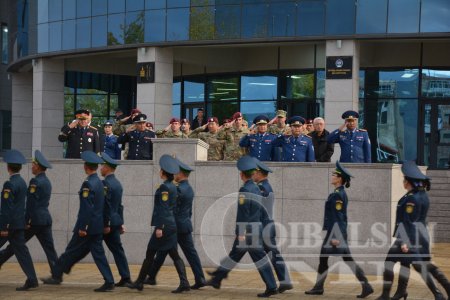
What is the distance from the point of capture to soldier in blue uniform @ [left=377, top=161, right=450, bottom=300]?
1225cm

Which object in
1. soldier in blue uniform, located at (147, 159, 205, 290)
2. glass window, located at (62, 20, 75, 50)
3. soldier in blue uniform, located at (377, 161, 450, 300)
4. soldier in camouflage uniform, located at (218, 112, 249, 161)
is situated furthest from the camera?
glass window, located at (62, 20, 75, 50)

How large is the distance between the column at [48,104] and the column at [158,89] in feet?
16.3

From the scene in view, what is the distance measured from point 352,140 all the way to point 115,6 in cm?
1538

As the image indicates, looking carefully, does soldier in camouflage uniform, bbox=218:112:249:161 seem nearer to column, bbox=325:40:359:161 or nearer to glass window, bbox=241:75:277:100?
column, bbox=325:40:359:161

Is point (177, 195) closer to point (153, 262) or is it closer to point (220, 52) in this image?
point (153, 262)

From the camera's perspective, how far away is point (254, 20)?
28266mm

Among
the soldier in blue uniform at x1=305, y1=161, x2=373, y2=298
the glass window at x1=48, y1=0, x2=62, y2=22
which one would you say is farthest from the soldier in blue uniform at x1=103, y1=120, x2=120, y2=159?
the glass window at x1=48, y1=0, x2=62, y2=22

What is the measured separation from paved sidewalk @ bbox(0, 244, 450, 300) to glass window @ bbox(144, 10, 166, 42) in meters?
13.6

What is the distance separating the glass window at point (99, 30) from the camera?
101 ft

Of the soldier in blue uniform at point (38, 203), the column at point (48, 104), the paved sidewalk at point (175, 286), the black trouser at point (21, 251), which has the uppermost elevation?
the column at point (48, 104)

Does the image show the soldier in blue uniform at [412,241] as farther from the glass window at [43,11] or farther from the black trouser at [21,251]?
the glass window at [43,11]

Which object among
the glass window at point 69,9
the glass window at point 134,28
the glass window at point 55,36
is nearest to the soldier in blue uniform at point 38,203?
the glass window at point 134,28

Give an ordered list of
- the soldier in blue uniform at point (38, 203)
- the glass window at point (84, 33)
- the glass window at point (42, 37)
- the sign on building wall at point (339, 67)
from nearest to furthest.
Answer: the soldier in blue uniform at point (38, 203), the sign on building wall at point (339, 67), the glass window at point (84, 33), the glass window at point (42, 37)

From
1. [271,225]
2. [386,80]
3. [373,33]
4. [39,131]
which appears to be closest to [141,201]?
[271,225]
